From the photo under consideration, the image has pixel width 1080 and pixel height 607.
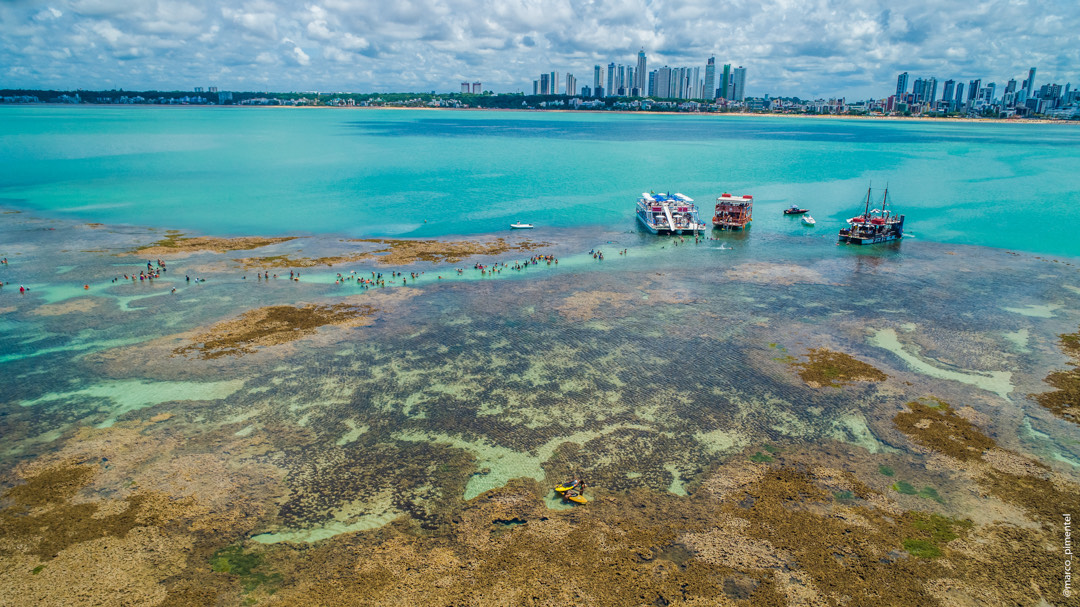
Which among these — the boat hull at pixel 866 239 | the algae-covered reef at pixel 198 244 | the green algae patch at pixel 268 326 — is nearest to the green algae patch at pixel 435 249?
the algae-covered reef at pixel 198 244

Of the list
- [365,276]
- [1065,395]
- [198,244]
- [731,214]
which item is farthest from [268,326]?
[731,214]

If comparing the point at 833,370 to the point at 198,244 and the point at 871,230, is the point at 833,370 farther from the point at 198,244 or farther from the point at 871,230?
the point at 198,244

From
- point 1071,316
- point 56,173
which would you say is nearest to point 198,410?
point 1071,316

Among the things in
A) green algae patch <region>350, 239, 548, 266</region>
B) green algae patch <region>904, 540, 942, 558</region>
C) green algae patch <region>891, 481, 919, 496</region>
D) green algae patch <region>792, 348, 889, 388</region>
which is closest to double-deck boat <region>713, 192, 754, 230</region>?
green algae patch <region>350, 239, 548, 266</region>

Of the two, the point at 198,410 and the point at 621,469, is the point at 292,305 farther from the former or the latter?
the point at 621,469

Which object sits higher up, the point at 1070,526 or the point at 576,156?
the point at 576,156

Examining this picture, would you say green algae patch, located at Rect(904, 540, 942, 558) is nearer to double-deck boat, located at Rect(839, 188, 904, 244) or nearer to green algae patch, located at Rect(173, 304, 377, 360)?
green algae patch, located at Rect(173, 304, 377, 360)
